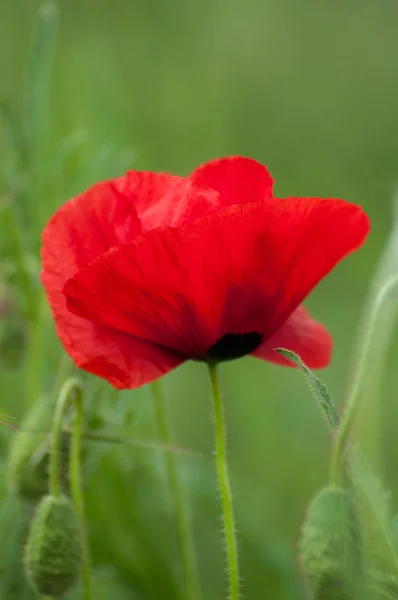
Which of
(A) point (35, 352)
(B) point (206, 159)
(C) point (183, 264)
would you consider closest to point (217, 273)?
(C) point (183, 264)

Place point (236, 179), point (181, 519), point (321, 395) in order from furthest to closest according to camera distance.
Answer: point (181, 519), point (236, 179), point (321, 395)

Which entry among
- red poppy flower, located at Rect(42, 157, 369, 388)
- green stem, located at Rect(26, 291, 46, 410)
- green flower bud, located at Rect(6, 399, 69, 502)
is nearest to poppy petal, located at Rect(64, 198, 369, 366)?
red poppy flower, located at Rect(42, 157, 369, 388)

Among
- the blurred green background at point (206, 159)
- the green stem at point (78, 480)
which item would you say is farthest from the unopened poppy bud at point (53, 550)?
the blurred green background at point (206, 159)

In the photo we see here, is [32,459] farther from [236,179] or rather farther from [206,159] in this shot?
[206,159]

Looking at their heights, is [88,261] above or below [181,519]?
above

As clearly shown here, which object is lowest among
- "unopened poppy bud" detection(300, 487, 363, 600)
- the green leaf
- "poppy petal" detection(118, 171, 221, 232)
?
"unopened poppy bud" detection(300, 487, 363, 600)

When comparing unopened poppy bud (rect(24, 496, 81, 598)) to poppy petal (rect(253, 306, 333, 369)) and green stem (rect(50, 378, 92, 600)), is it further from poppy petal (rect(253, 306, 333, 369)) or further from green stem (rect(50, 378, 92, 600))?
poppy petal (rect(253, 306, 333, 369))
